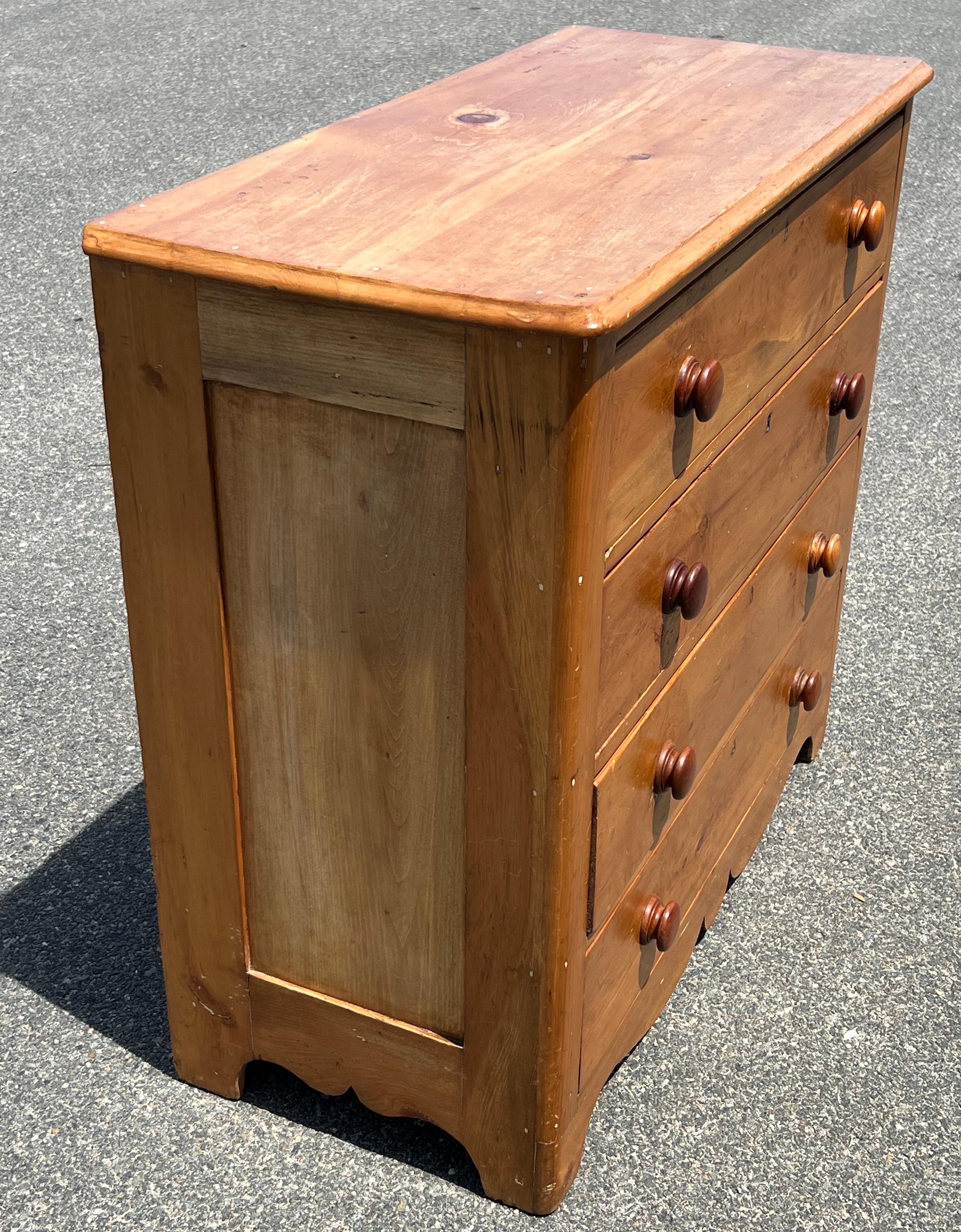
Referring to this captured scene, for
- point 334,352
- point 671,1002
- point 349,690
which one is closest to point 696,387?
point 334,352

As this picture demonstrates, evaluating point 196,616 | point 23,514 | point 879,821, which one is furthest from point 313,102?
point 196,616

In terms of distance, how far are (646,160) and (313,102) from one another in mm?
4849

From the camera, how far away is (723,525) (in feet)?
6.51

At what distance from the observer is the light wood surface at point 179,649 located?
162cm

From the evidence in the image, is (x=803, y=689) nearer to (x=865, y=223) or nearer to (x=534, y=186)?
(x=865, y=223)

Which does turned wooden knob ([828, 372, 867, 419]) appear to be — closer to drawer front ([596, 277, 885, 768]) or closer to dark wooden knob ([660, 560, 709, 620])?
drawer front ([596, 277, 885, 768])

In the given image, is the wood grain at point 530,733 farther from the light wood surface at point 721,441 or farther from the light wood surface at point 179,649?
the light wood surface at point 179,649

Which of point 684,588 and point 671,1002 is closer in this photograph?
point 684,588

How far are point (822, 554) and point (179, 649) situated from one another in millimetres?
1221

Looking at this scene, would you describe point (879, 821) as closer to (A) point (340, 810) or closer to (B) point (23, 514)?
(A) point (340, 810)

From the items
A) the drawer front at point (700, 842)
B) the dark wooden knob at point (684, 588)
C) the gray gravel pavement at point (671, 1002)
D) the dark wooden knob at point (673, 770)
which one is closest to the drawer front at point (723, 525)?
the dark wooden knob at point (684, 588)

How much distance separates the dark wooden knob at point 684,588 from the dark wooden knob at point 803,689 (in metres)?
0.81

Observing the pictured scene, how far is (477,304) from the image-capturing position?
56.0 inches

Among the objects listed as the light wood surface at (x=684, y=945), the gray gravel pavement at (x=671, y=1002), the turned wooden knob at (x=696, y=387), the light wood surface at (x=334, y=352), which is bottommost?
the gray gravel pavement at (x=671, y=1002)
